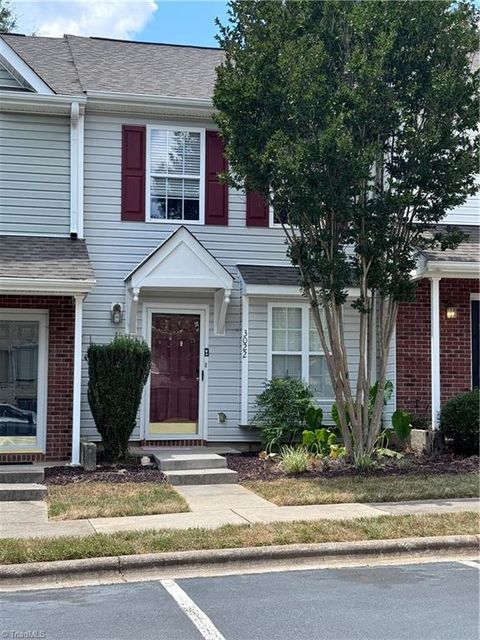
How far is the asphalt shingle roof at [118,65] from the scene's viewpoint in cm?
1291

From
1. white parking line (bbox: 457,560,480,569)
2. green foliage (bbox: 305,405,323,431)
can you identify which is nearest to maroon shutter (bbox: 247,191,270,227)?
green foliage (bbox: 305,405,323,431)

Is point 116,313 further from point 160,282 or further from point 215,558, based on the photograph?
point 215,558

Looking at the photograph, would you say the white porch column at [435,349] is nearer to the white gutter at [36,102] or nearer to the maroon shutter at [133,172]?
the maroon shutter at [133,172]

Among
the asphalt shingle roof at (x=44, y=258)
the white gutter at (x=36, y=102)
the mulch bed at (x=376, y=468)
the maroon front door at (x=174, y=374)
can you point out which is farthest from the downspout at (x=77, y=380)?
the white gutter at (x=36, y=102)

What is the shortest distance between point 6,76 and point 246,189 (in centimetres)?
475

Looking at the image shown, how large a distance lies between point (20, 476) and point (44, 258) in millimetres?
3453

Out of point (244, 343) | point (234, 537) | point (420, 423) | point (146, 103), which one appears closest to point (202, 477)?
point (234, 537)

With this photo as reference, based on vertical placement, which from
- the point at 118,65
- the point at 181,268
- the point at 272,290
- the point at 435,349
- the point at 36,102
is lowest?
the point at 435,349

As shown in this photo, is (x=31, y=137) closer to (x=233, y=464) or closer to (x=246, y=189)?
(x=246, y=189)

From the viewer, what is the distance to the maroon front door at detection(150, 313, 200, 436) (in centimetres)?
1243

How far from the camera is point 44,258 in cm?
1123

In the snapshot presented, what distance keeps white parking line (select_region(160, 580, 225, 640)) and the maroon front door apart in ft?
22.0

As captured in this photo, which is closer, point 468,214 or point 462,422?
point 462,422

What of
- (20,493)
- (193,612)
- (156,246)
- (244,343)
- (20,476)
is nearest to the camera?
(193,612)
